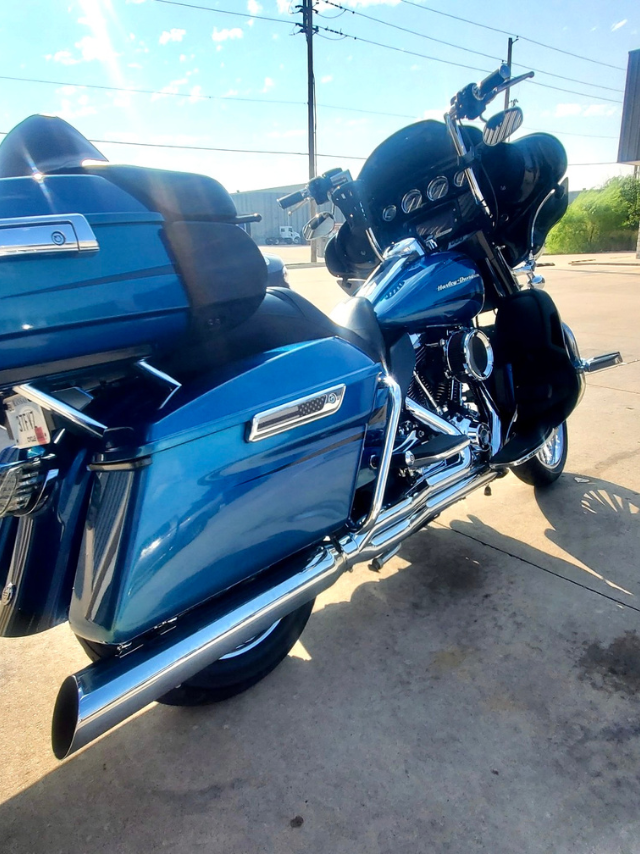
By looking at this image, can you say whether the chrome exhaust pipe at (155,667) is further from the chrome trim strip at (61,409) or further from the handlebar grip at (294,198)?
the handlebar grip at (294,198)

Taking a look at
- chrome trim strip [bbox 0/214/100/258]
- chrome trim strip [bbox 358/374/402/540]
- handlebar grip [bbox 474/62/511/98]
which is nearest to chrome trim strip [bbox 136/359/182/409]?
chrome trim strip [bbox 0/214/100/258]

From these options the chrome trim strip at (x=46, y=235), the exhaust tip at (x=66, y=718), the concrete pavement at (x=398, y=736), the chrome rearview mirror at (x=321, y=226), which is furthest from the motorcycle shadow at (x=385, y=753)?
the chrome rearview mirror at (x=321, y=226)

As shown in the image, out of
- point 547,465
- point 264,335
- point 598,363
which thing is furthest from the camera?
point 547,465

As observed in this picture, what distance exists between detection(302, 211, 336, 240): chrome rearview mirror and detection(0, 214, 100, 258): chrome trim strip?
160 cm

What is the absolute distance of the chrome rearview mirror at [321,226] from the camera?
2.52m

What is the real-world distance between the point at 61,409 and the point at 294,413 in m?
0.50

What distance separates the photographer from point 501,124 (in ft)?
6.90

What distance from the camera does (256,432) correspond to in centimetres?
127

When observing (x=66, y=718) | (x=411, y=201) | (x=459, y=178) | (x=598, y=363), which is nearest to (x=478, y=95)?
(x=459, y=178)

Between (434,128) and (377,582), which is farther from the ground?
(434,128)

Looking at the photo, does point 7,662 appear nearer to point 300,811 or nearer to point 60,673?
point 60,673

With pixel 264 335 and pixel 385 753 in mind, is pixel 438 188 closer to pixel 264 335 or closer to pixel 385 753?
pixel 264 335

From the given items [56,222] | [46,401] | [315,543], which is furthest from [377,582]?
[56,222]

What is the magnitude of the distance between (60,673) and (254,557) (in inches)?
39.1
